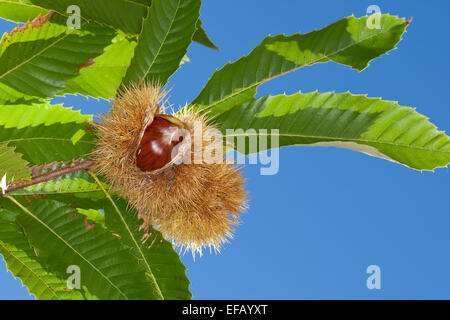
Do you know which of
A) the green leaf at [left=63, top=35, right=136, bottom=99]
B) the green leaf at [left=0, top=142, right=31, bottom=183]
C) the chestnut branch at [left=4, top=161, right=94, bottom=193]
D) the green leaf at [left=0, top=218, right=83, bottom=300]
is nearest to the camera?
the green leaf at [left=0, top=142, right=31, bottom=183]

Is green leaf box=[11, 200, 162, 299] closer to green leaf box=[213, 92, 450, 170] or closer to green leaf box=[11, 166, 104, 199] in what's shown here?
green leaf box=[11, 166, 104, 199]

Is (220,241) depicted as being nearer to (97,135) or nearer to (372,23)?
(97,135)

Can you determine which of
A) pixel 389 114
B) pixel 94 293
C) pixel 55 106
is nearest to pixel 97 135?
pixel 55 106

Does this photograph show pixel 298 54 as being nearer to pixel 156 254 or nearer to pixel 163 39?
pixel 163 39

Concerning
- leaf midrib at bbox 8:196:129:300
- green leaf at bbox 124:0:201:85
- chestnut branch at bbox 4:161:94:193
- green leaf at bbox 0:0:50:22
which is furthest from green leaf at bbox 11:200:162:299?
green leaf at bbox 0:0:50:22

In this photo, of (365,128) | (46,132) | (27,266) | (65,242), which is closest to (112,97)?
(46,132)
